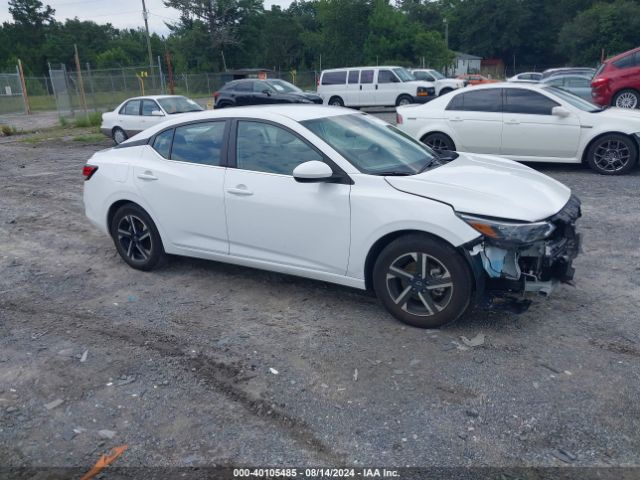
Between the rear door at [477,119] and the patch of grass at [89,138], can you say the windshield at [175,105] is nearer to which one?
the patch of grass at [89,138]

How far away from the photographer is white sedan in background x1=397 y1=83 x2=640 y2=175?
9.20 meters

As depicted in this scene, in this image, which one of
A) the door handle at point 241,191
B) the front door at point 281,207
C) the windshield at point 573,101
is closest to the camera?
the front door at point 281,207

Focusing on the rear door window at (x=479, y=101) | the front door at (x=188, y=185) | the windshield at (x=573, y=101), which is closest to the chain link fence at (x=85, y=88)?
the rear door window at (x=479, y=101)

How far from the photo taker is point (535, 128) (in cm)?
942

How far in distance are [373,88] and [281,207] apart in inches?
807

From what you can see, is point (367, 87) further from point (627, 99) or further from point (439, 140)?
point (439, 140)

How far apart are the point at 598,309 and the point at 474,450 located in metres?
2.18

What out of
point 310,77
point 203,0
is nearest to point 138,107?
point 310,77

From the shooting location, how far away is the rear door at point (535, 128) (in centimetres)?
931

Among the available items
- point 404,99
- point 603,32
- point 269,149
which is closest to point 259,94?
point 404,99

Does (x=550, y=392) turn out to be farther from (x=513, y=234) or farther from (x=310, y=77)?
(x=310, y=77)

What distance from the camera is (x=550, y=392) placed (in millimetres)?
3471

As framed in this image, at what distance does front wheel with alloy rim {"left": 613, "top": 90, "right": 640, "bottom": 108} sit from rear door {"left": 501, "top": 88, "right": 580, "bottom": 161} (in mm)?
7673

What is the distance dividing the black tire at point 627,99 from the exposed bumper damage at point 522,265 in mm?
13256
